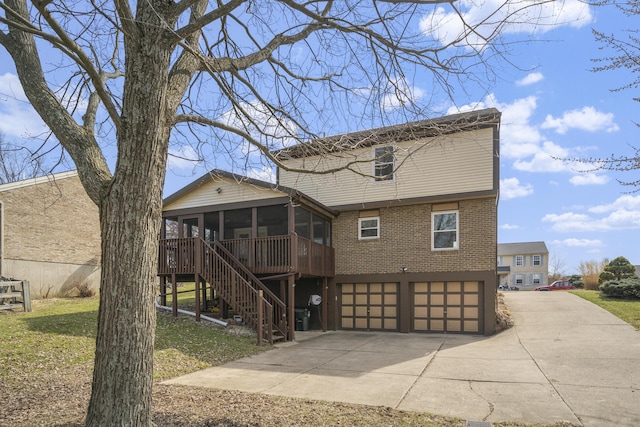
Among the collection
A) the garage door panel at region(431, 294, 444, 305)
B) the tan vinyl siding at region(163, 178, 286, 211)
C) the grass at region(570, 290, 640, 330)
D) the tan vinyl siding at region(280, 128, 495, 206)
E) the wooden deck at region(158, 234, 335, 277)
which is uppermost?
the tan vinyl siding at region(280, 128, 495, 206)

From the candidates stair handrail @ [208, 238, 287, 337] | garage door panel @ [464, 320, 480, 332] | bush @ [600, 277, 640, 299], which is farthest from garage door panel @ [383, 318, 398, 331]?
bush @ [600, 277, 640, 299]

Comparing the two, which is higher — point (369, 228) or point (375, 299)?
point (369, 228)

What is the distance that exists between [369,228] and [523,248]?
4993 centimetres

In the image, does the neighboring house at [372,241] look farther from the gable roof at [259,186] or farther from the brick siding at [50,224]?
the brick siding at [50,224]

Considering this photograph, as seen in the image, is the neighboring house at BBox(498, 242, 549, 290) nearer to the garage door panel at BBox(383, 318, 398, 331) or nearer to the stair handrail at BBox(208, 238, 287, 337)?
the garage door panel at BBox(383, 318, 398, 331)

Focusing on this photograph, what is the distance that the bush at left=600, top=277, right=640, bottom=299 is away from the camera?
1801cm

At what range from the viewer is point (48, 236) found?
748 inches

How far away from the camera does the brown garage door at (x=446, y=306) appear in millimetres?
14328

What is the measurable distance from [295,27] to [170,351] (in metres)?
7.60

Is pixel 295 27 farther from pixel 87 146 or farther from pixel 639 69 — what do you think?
pixel 639 69

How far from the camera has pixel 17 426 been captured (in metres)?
4.60

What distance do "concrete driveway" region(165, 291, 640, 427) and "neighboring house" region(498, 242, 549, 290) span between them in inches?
1740

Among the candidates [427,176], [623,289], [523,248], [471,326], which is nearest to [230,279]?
[427,176]

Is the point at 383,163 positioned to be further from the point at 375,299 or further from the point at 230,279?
the point at 375,299
